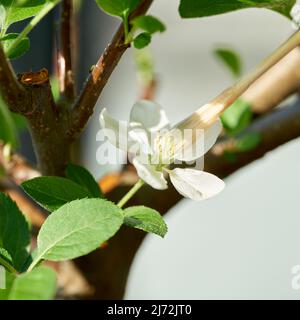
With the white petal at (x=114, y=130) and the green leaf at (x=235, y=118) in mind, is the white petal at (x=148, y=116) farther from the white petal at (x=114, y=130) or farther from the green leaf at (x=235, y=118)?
the green leaf at (x=235, y=118)

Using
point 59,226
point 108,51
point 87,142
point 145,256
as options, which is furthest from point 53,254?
point 87,142

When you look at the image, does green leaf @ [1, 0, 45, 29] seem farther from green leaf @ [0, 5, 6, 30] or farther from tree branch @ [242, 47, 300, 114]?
tree branch @ [242, 47, 300, 114]

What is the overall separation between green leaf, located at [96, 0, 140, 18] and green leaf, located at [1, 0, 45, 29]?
0.10 feet

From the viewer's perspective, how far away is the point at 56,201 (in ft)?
0.99

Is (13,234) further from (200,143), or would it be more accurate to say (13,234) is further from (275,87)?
(275,87)

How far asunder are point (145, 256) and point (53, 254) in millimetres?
1278

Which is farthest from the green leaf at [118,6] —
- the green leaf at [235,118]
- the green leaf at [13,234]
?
the green leaf at [235,118]

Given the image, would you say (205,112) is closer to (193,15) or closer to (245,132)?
(193,15)

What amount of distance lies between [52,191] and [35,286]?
82mm

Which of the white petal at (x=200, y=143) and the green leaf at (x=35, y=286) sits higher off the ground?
the green leaf at (x=35, y=286)

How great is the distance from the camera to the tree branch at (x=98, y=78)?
0.33 metres

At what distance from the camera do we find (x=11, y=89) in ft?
1.05

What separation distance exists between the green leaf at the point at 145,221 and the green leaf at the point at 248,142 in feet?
0.80

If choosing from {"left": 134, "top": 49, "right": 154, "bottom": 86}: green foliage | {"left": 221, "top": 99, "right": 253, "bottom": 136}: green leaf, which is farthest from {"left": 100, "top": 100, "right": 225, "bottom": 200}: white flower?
{"left": 134, "top": 49, "right": 154, "bottom": 86}: green foliage
